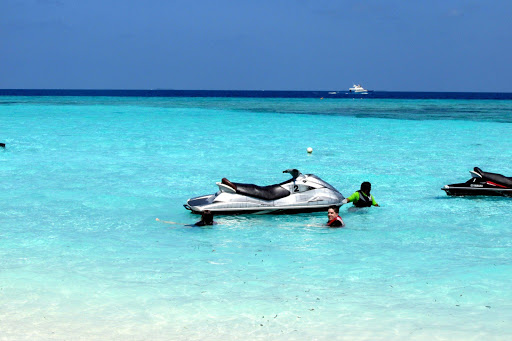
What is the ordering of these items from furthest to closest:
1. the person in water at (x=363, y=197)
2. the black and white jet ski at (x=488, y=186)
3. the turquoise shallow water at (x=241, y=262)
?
the black and white jet ski at (x=488, y=186), the person in water at (x=363, y=197), the turquoise shallow water at (x=241, y=262)

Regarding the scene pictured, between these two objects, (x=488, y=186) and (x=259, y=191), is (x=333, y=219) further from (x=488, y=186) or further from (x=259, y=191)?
(x=488, y=186)

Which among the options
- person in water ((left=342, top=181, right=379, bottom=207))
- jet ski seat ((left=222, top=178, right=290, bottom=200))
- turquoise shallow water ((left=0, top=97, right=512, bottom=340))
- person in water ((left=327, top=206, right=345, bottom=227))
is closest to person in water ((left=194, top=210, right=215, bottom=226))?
turquoise shallow water ((left=0, top=97, right=512, bottom=340))

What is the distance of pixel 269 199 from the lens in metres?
13.6

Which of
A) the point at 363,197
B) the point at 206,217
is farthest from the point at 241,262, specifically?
the point at 363,197

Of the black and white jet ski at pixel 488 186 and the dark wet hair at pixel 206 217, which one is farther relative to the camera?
the black and white jet ski at pixel 488 186

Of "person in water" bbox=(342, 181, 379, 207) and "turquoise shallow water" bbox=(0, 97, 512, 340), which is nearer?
"turquoise shallow water" bbox=(0, 97, 512, 340)

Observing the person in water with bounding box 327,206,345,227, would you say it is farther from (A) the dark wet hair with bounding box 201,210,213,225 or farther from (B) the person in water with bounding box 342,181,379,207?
(A) the dark wet hair with bounding box 201,210,213,225

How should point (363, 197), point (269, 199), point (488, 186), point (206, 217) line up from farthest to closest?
point (488, 186), point (363, 197), point (269, 199), point (206, 217)

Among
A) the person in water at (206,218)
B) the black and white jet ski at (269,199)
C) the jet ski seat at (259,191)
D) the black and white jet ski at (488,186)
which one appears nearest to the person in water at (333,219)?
the black and white jet ski at (269,199)

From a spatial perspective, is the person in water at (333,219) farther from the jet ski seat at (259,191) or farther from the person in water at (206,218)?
the person in water at (206,218)

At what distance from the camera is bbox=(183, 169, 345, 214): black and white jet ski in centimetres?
1345

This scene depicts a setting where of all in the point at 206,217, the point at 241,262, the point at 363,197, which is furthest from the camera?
the point at 363,197

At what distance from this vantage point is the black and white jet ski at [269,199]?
13.4m

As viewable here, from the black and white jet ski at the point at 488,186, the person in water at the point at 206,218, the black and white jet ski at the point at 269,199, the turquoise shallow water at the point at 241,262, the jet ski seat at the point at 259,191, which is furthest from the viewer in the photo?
the black and white jet ski at the point at 488,186
